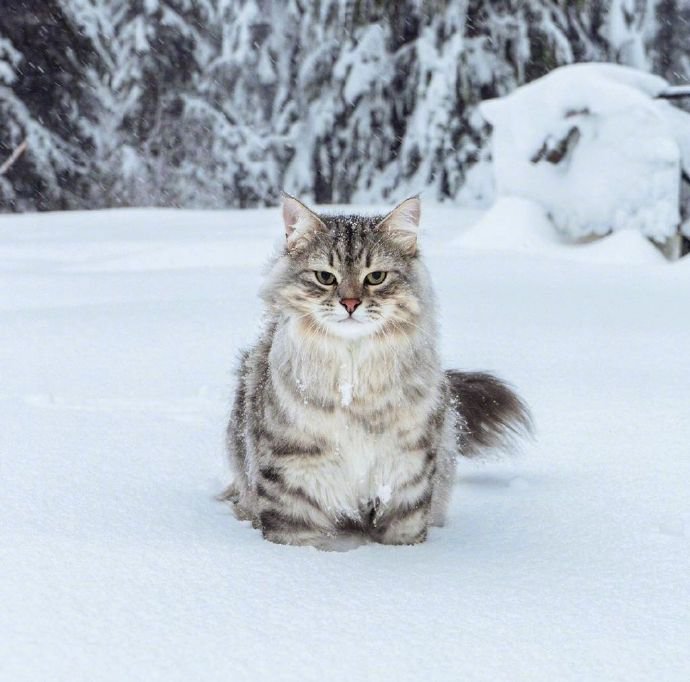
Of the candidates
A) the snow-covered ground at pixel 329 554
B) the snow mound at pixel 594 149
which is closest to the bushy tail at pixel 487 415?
the snow-covered ground at pixel 329 554

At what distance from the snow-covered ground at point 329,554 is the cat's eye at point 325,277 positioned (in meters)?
0.59

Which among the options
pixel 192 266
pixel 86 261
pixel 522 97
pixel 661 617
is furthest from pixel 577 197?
pixel 661 617

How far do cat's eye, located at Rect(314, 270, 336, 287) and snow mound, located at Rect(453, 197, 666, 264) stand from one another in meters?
5.08

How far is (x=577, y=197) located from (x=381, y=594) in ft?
19.6

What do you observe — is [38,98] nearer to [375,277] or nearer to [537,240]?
→ [537,240]

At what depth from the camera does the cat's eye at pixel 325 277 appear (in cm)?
225

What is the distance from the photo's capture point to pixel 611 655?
1.62 m

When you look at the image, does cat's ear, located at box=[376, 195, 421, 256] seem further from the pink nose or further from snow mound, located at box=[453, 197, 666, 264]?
snow mound, located at box=[453, 197, 666, 264]

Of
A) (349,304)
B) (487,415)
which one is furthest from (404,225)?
(487,415)

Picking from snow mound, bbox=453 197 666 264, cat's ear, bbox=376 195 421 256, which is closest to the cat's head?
cat's ear, bbox=376 195 421 256

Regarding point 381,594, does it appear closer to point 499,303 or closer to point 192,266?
point 499,303

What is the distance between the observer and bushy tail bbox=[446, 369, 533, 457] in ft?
9.55

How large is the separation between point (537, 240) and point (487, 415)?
4.82 metres

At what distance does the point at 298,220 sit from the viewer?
7.63ft
